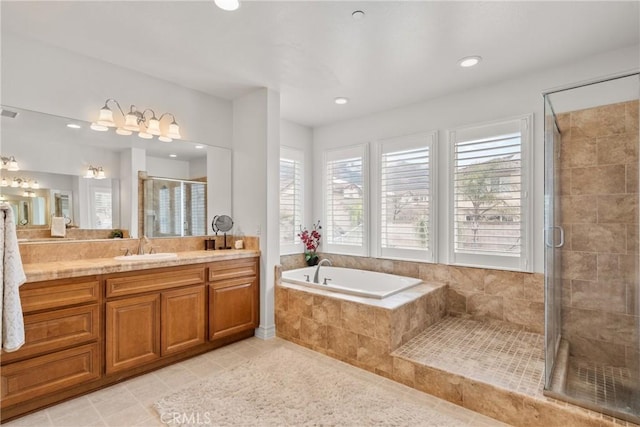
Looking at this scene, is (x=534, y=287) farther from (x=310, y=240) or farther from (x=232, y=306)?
(x=232, y=306)

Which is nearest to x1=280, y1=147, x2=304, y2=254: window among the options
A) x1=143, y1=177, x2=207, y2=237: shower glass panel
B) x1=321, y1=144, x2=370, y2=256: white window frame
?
x1=321, y1=144, x2=370, y2=256: white window frame

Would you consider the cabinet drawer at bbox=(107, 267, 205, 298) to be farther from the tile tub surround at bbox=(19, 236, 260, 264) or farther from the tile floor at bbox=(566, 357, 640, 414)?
the tile floor at bbox=(566, 357, 640, 414)

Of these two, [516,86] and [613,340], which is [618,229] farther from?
[516,86]

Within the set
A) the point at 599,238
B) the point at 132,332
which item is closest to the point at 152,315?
the point at 132,332

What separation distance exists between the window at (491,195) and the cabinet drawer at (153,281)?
2.67 metres

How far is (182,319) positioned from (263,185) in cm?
149

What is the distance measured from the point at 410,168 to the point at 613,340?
2.36 metres

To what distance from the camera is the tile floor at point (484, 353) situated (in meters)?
2.11

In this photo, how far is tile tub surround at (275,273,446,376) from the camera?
2.54 meters

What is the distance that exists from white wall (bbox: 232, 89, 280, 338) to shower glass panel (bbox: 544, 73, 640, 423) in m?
2.40

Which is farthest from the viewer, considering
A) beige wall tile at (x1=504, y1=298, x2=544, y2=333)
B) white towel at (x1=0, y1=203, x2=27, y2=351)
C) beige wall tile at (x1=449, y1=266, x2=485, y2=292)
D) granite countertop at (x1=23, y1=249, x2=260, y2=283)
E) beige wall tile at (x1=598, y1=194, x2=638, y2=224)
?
beige wall tile at (x1=449, y1=266, x2=485, y2=292)

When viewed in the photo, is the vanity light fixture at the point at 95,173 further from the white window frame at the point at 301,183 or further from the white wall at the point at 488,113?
the white wall at the point at 488,113

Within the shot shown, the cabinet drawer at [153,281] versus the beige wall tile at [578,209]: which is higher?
the beige wall tile at [578,209]

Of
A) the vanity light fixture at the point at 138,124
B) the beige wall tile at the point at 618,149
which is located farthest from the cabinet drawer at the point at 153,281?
the beige wall tile at the point at 618,149
